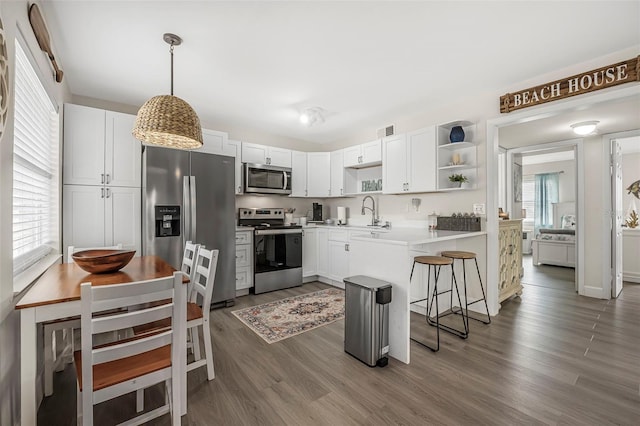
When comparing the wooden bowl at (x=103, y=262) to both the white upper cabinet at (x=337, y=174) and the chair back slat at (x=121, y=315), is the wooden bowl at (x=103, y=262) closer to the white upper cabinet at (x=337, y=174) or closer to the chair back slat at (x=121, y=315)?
the chair back slat at (x=121, y=315)

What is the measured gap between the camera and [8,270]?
1400 mm

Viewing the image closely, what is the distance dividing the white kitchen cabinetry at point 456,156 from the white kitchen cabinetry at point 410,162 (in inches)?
4.3

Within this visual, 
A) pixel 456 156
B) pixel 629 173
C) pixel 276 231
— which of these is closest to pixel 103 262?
pixel 276 231

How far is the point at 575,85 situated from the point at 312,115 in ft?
8.98

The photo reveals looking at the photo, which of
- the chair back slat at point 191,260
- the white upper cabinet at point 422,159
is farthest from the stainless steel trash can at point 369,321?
the white upper cabinet at point 422,159

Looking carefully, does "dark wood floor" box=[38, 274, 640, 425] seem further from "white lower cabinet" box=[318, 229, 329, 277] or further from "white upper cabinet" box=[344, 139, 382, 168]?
"white upper cabinet" box=[344, 139, 382, 168]

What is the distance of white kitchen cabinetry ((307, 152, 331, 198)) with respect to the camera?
509 cm

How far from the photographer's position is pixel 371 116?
418cm

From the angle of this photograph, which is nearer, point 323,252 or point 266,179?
point 266,179

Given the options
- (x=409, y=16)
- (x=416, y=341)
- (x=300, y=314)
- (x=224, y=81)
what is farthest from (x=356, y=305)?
(x=224, y=81)

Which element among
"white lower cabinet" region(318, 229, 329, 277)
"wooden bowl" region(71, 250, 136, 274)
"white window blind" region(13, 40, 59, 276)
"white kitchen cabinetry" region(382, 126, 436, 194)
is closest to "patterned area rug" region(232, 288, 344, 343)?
"white lower cabinet" region(318, 229, 329, 277)

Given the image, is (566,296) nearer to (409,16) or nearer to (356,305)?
(356,305)

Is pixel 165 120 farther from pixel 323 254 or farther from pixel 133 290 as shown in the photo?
pixel 323 254

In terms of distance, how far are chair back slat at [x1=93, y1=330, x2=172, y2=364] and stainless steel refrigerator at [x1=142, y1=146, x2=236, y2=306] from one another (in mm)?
2019
